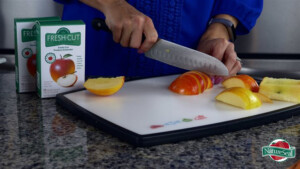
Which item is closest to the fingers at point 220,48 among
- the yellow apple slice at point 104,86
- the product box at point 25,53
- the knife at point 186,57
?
the knife at point 186,57

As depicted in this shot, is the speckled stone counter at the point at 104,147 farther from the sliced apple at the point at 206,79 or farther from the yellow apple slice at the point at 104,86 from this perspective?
the sliced apple at the point at 206,79

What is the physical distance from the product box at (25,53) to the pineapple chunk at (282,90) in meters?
0.55

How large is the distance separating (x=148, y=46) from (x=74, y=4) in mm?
385

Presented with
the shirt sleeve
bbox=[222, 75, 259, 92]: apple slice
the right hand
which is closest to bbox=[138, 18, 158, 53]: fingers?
the right hand

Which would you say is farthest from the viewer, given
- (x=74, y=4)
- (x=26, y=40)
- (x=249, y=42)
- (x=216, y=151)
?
(x=249, y=42)

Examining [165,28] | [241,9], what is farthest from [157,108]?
[241,9]

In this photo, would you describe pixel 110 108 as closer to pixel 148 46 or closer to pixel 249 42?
pixel 148 46

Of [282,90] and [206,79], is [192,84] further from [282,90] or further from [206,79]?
[282,90]

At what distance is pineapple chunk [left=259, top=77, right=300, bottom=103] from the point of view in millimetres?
1101

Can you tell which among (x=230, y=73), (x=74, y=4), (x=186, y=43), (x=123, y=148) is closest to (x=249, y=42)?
(x=186, y=43)

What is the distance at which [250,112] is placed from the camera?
102 cm

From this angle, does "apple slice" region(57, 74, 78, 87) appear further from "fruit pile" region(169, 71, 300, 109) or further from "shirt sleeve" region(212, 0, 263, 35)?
"shirt sleeve" region(212, 0, 263, 35)

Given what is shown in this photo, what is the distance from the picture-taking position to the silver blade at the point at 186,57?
4.00 ft

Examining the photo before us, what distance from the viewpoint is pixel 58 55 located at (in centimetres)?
111
